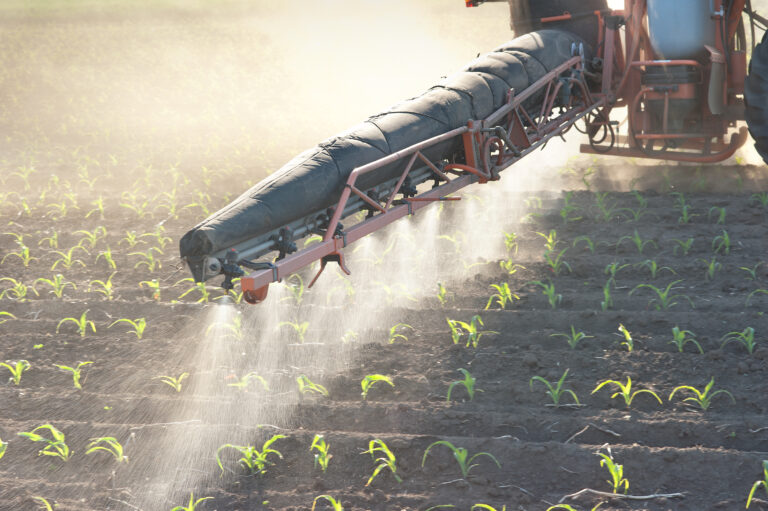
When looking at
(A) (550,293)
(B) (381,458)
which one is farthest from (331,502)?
(A) (550,293)

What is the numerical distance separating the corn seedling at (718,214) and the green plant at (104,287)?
590cm

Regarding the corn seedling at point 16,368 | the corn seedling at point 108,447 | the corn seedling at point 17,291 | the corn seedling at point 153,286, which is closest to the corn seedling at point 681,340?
the corn seedling at point 108,447

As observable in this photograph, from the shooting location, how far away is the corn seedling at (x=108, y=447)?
4.27 meters

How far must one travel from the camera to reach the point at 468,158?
5785 mm

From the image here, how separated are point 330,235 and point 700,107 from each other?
4714 mm

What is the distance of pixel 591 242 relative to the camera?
711cm

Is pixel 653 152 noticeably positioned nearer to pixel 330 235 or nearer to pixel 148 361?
pixel 330 235

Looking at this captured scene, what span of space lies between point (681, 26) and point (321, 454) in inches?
219

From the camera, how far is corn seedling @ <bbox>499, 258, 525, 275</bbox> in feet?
21.8

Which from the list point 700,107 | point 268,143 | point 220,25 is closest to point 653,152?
point 700,107

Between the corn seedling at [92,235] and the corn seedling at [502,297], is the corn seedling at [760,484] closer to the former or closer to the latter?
the corn seedling at [502,297]

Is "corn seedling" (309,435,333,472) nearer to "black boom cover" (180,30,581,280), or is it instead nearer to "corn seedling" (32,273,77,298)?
"black boom cover" (180,30,581,280)

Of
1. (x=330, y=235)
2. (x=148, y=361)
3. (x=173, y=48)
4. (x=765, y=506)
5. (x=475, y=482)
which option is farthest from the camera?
(x=173, y=48)

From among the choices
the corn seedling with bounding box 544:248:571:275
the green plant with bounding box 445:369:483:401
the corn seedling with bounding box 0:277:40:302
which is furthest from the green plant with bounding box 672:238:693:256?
the corn seedling with bounding box 0:277:40:302
